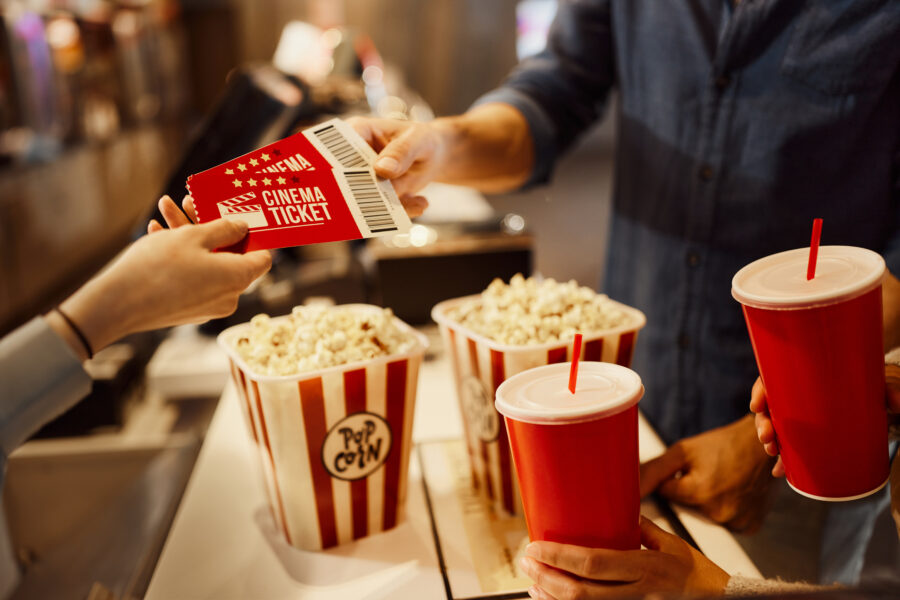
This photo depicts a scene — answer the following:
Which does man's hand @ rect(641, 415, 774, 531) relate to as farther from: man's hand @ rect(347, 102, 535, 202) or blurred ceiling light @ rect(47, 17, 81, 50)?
blurred ceiling light @ rect(47, 17, 81, 50)

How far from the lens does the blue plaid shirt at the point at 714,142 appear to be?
4.15 feet

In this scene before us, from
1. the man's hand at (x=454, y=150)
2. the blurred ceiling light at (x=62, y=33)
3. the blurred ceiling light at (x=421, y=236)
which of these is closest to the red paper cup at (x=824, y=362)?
the man's hand at (x=454, y=150)

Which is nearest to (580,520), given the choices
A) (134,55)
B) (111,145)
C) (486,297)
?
(486,297)

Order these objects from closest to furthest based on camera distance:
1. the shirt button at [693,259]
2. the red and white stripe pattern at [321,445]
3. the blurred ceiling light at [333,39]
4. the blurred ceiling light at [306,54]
→ the red and white stripe pattern at [321,445]
the shirt button at [693,259]
the blurred ceiling light at [306,54]
the blurred ceiling light at [333,39]

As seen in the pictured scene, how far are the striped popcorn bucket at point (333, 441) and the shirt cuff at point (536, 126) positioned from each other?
669mm

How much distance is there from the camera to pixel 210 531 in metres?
1.04

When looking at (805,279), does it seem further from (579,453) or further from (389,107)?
(389,107)

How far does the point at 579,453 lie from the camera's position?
656 millimetres

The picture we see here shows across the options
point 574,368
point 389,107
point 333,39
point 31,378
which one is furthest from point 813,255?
point 333,39

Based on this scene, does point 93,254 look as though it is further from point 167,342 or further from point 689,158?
point 689,158

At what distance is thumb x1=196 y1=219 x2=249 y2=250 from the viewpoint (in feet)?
2.60

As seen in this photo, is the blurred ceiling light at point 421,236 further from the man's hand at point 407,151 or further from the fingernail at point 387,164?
the fingernail at point 387,164

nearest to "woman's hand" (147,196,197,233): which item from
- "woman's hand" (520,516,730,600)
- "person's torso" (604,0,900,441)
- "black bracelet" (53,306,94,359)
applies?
"black bracelet" (53,306,94,359)

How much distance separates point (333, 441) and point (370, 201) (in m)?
0.31
